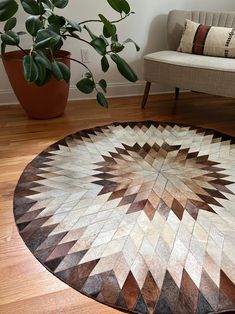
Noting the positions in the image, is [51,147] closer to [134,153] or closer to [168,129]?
[134,153]

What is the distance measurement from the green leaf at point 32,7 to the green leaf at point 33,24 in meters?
0.08

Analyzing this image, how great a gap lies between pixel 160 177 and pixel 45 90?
98cm

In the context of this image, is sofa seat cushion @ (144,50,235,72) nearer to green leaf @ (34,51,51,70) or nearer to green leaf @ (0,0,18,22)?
green leaf @ (34,51,51,70)

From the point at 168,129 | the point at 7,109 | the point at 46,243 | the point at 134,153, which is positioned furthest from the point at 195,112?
the point at 46,243

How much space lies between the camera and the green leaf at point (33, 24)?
5.09 ft

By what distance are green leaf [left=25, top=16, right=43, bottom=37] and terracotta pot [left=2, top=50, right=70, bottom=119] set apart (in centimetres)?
24

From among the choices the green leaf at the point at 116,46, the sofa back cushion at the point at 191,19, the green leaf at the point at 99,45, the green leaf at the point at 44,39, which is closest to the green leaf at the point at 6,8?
the green leaf at the point at 44,39

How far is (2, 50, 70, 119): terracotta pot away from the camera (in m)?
1.80

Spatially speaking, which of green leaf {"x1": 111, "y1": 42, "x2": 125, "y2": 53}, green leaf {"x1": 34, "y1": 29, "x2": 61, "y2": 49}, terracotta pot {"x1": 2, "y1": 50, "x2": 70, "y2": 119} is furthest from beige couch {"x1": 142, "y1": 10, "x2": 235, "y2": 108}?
green leaf {"x1": 34, "y1": 29, "x2": 61, "y2": 49}

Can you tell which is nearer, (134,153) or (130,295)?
(130,295)

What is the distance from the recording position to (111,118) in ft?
6.66

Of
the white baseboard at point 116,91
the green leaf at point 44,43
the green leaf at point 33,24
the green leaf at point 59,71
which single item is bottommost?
the white baseboard at point 116,91

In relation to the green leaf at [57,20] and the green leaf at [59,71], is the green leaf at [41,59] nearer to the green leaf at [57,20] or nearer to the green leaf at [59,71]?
the green leaf at [59,71]

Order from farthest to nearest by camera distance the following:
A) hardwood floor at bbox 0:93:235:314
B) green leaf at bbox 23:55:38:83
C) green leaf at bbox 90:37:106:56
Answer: green leaf at bbox 90:37:106:56 → green leaf at bbox 23:55:38:83 → hardwood floor at bbox 0:93:235:314
